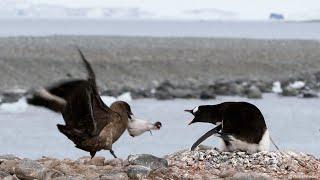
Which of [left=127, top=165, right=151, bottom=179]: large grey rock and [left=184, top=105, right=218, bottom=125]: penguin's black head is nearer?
[left=127, top=165, right=151, bottom=179]: large grey rock

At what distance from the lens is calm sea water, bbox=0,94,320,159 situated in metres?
15.3

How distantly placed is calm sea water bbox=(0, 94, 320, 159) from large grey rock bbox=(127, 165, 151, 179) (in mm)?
5862

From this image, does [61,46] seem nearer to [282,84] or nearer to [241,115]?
Answer: [282,84]

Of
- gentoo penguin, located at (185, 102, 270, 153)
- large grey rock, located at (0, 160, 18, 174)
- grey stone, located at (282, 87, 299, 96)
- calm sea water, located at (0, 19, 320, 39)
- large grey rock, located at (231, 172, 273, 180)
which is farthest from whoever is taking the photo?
calm sea water, located at (0, 19, 320, 39)

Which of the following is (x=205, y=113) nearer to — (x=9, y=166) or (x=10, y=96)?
(x=9, y=166)

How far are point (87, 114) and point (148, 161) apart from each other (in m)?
1.19

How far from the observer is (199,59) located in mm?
38062

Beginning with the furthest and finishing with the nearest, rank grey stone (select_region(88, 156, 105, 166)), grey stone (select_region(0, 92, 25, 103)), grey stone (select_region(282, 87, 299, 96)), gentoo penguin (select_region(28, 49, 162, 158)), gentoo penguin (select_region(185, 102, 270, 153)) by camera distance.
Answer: grey stone (select_region(282, 87, 299, 96)) < grey stone (select_region(0, 92, 25, 103)) < grey stone (select_region(88, 156, 105, 166)) < gentoo penguin (select_region(185, 102, 270, 153)) < gentoo penguin (select_region(28, 49, 162, 158))

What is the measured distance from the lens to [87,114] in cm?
737

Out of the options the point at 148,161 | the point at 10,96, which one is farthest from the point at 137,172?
the point at 10,96

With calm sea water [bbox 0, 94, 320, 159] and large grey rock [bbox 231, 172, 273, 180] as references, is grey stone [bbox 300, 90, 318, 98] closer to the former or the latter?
calm sea water [bbox 0, 94, 320, 159]

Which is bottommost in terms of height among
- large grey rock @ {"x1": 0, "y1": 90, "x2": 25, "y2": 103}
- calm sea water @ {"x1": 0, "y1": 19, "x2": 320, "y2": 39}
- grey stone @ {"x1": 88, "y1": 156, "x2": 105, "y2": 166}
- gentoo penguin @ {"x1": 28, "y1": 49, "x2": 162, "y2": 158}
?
calm sea water @ {"x1": 0, "y1": 19, "x2": 320, "y2": 39}

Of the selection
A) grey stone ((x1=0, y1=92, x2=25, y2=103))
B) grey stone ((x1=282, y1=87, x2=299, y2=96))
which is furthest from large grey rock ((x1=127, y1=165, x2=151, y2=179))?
grey stone ((x1=282, y1=87, x2=299, y2=96))

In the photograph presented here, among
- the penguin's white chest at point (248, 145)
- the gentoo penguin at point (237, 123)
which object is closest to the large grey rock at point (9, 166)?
the gentoo penguin at point (237, 123)
